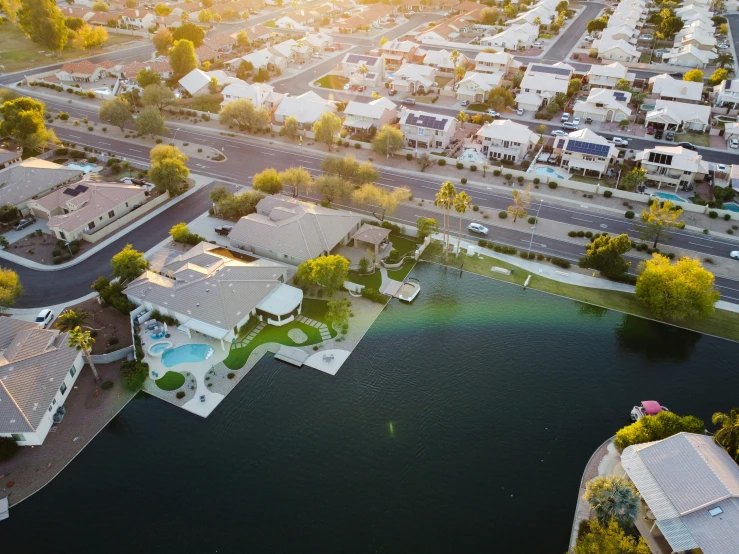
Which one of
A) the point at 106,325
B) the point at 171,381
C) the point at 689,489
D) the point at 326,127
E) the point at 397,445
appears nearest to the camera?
the point at 689,489

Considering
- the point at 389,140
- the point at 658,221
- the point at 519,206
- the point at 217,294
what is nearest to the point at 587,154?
the point at 519,206

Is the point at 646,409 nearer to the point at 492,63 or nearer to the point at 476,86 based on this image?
the point at 476,86

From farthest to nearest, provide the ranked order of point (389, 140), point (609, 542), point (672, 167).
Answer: point (389, 140) → point (672, 167) → point (609, 542)

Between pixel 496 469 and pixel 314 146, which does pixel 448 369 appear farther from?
pixel 314 146

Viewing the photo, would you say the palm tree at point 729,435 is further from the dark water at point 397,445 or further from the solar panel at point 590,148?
the solar panel at point 590,148

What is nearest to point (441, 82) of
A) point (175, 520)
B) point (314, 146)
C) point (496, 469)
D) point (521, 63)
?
point (521, 63)
